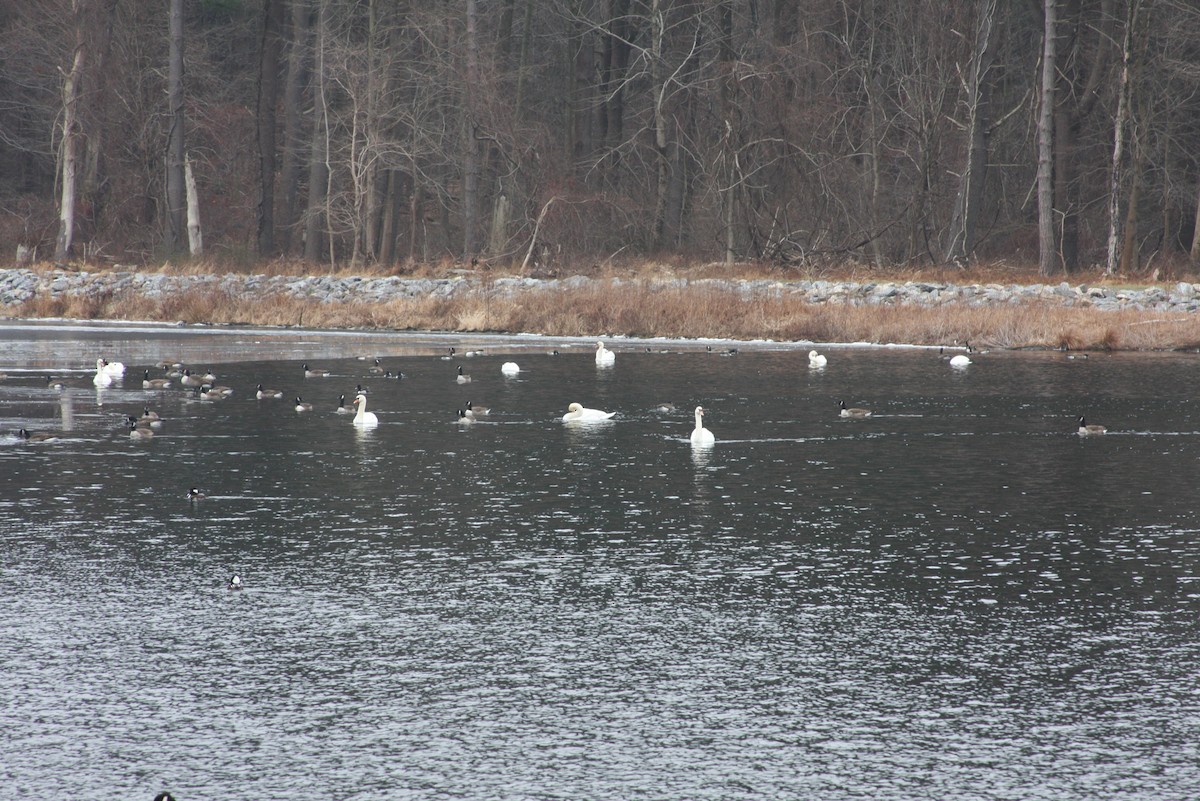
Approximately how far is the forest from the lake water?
2441cm

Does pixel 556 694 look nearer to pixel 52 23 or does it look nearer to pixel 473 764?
pixel 473 764

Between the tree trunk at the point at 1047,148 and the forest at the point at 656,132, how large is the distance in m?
0.09

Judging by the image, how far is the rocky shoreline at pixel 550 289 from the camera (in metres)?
33.6

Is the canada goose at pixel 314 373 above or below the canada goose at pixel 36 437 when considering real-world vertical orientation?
above

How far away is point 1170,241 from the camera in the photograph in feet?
140

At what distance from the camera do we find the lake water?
20.7 feet

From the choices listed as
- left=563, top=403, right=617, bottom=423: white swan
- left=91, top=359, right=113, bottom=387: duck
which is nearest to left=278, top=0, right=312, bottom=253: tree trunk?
left=91, top=359, right=113, bottom=387: duck

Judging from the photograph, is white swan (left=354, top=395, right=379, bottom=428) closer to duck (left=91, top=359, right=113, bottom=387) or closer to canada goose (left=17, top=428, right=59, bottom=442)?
canada goose (left=17, top=428, right=59, bottom=442)

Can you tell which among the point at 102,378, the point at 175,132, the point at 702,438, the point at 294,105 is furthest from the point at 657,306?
the point at 175,132

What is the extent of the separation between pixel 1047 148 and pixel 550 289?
14.1 meters

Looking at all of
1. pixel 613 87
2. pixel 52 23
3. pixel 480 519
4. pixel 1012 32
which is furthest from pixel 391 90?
pixel 480 519

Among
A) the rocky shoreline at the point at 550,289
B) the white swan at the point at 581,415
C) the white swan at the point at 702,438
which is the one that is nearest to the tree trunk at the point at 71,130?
the rocky shoreline at the point at 550,289

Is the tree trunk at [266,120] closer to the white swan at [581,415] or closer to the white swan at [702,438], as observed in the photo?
the white swan at [581,415]

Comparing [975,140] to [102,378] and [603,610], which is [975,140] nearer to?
[102,378]
